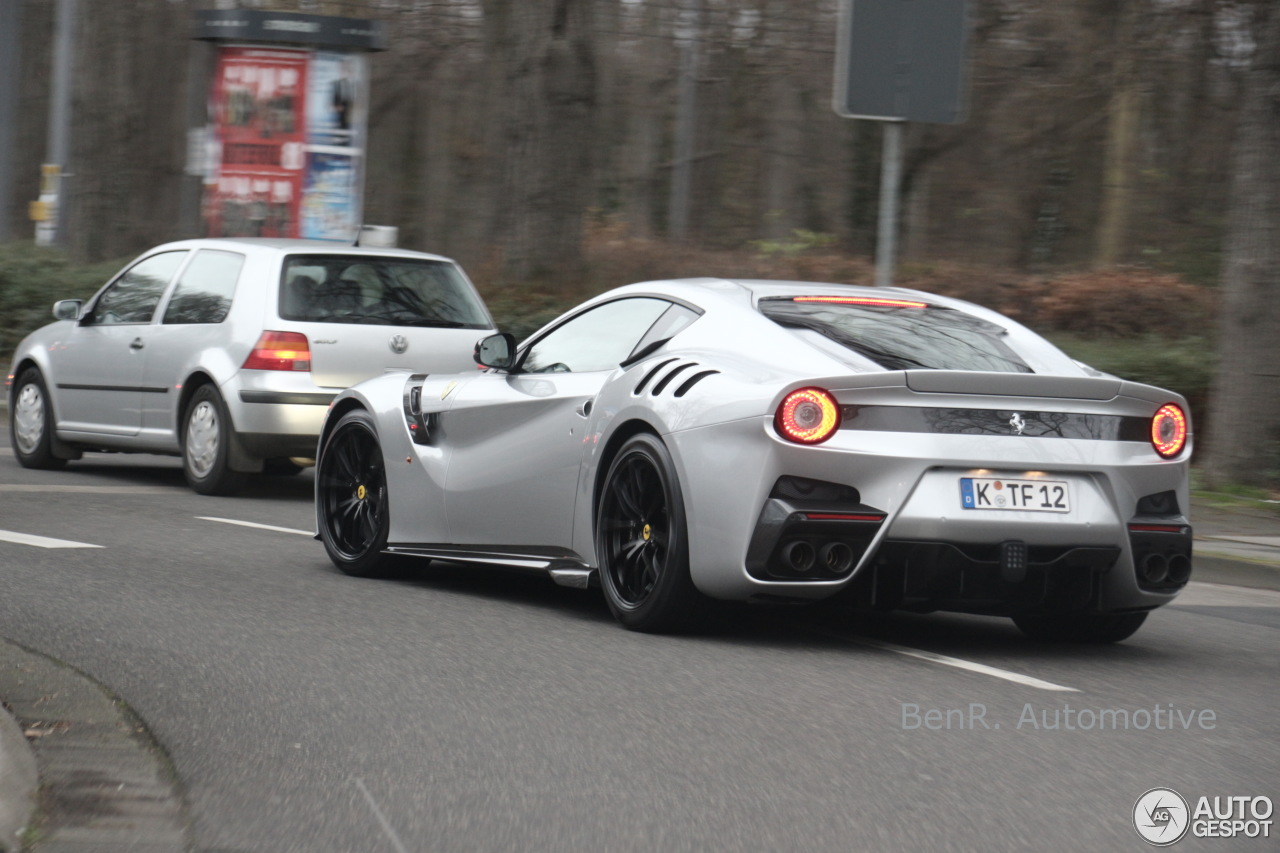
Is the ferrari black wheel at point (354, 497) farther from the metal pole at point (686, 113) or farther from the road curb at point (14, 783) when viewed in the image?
the metal pole at point (686, 113)

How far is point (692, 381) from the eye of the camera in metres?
6.38

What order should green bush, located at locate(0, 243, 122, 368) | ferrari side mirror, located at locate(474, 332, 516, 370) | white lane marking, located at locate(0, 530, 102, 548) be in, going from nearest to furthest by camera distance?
ferrari side mirror, located at locate(474, 332, 516, 370)
white lane marking, located at locate(0, 530, 102, 548)
green bush, located at locate(0, 243, 122, 368)

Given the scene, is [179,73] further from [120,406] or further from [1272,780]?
[1272,780]

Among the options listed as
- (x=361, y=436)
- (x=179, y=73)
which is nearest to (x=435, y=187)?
(x=179, y=73)

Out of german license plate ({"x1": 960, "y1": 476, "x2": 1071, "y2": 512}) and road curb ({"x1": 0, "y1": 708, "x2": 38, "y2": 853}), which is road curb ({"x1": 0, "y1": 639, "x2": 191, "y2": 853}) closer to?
road curb ({"x1": 0, "y1": 708, "x2": 38, "y2": 853})

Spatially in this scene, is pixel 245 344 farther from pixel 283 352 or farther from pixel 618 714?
pixel 618 714

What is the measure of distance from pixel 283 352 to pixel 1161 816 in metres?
7.84

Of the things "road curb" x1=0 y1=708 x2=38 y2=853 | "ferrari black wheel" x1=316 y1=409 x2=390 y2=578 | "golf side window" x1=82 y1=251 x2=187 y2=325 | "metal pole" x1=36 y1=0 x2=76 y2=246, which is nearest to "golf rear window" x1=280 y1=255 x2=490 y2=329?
"golf side window" x1=82 y1=251 x2=187 y2=325

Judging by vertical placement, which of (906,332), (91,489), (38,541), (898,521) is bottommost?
(91,489)

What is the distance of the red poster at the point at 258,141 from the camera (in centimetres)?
1947

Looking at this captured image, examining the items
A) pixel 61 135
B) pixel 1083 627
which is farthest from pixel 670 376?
pixel 61 135

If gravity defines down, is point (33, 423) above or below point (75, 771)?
below

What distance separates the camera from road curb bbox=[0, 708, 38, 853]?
3709mm

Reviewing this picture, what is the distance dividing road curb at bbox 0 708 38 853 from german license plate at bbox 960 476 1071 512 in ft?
9.96
